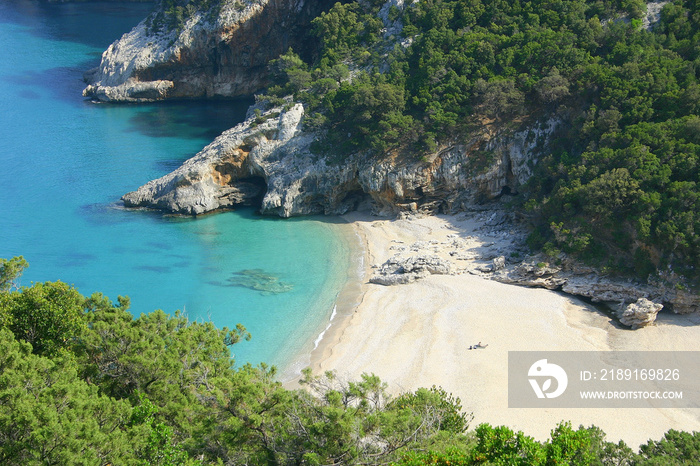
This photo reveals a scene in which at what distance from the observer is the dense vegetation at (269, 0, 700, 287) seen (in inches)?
1154

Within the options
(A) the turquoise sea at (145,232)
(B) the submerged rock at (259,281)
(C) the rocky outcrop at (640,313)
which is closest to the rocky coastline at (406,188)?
(C) the rocky outcrop at (640,313)

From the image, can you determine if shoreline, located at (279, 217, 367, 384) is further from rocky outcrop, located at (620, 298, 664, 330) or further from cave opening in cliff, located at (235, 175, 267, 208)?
rocky outcrop, located at (620, 298, 664, 330)

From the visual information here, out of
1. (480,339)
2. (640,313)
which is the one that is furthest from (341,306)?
(640,313)

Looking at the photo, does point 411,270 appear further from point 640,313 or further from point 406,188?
point 640,313

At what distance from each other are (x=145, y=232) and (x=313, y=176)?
40.1 ft

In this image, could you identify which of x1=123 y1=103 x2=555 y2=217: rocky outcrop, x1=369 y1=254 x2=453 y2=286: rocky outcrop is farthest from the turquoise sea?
x1=369 y1=254 x2=453 y2=286: rocky outcrop

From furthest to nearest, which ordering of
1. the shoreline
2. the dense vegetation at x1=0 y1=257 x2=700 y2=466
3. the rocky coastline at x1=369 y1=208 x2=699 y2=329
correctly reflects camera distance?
1. the rocky coastline at x1=369 y1=208 x2=699 y2=329
2. the shoreline
3. the dense vegetation at x1=0 y1=257 x2=700 y2=466

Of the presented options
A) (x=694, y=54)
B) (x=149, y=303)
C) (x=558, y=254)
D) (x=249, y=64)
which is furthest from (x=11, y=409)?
(x=249, y=64)

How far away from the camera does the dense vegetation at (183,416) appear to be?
14.0 meters

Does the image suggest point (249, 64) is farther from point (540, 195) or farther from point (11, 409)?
point (11, 409)

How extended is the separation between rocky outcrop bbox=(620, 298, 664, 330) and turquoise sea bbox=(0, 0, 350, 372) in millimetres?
14644

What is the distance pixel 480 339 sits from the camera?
26.9m

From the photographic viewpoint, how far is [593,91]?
3600 centimetres

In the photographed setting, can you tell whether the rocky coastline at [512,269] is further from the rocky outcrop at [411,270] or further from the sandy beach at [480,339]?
the sandy beach at [480,339]
